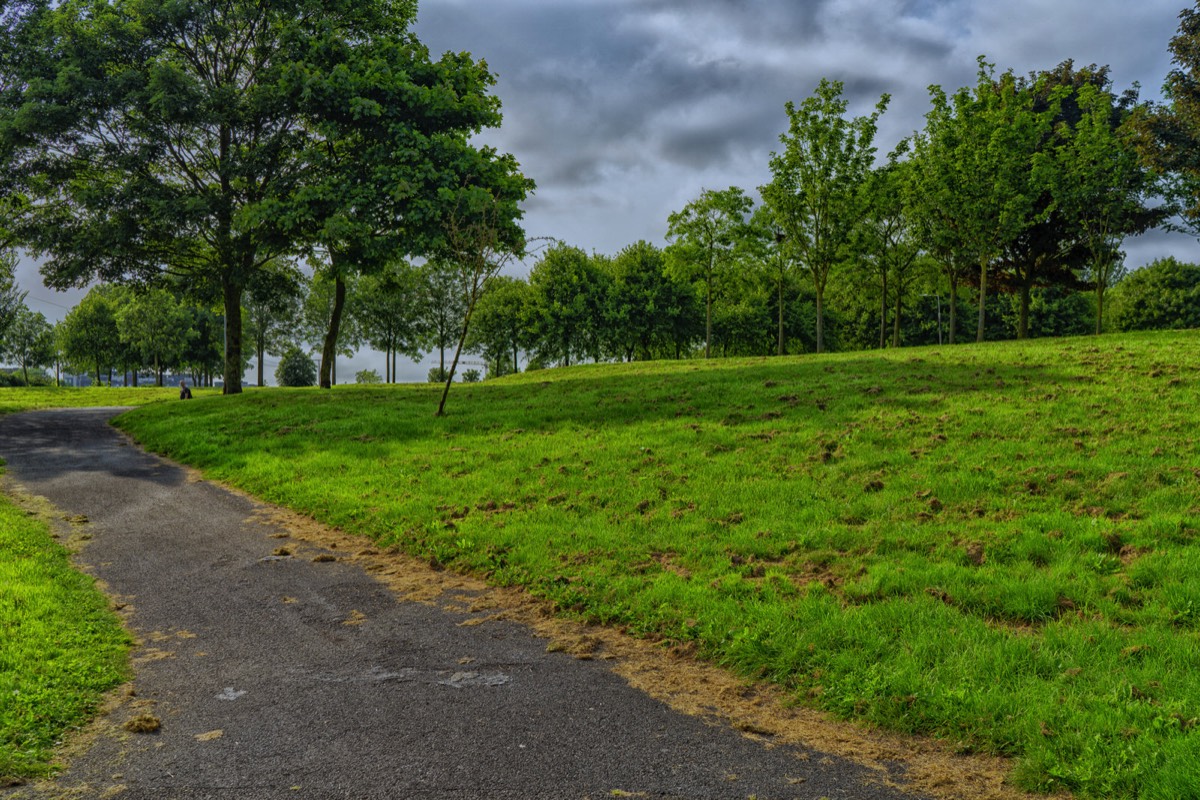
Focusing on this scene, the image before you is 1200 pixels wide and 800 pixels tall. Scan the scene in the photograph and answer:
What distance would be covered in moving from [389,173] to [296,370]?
63.6m

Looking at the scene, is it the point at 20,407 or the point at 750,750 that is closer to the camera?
the point at 750,750

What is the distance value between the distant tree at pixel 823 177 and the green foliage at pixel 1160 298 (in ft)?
137

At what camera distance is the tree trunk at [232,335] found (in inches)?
1374

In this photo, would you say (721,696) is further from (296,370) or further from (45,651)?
(296,370)

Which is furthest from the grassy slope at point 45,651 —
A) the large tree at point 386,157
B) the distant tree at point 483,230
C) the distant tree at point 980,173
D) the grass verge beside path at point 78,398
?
the distant tree at point 980,173

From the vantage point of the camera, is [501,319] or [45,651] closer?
[45,651]

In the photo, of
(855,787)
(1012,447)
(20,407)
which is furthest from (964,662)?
(20,407)

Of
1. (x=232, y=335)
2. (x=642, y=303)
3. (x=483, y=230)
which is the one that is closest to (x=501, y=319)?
(x=642, y=303)

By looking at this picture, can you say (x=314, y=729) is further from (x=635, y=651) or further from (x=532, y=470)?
(x=532, y=470)

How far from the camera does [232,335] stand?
35.3 metres

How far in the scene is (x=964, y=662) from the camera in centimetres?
661

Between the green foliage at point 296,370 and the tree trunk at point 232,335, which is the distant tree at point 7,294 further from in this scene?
the green foliage at point 296,370

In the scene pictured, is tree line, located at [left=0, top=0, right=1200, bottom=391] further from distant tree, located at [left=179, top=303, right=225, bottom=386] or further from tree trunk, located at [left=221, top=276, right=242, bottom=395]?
distant tree, located at [left=179, top=303, right=225, bottom=386]

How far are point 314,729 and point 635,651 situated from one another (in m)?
3.31
